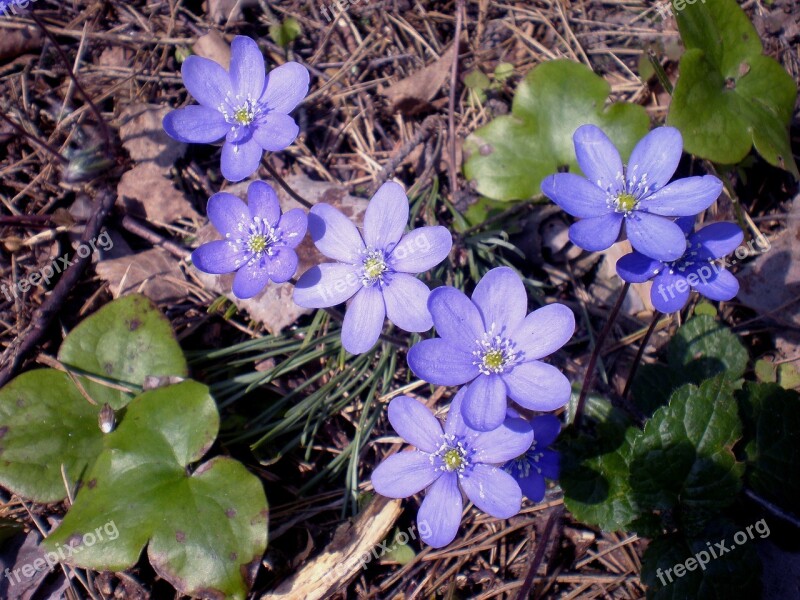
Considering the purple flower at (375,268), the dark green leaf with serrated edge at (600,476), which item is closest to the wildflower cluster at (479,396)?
the purple flower at (375,268)

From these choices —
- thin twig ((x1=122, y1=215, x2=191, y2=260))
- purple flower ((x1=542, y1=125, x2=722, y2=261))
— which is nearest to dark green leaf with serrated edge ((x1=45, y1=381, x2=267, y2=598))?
thin twig ((x1=122, y1=215, x2=191, y2=260))

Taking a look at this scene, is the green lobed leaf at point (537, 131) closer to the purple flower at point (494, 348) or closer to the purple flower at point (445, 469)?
the purple flower at point (494, 348)

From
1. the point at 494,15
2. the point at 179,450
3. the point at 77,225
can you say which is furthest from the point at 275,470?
the point at 494,15

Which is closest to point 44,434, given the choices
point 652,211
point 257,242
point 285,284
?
point 285,284

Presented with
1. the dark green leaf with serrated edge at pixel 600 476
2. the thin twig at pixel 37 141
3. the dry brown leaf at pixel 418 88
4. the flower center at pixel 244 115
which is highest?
the flower center at pixel 244 115

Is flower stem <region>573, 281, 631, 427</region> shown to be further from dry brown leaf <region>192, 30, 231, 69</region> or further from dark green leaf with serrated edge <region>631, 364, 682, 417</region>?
dry brown leaf <region>192, 30, 231, 69</region>

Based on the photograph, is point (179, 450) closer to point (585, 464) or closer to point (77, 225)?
point (77, 225)

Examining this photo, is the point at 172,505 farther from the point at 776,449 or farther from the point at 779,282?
the point at 779,282

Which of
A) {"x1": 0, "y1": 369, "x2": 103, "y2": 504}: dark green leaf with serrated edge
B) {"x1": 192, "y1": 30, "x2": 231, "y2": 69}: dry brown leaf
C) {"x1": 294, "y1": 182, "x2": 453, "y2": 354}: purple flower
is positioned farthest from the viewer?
{"x1": 192, "y1": 30, "x2": 231, "y2": 69}: dry brown leaf
